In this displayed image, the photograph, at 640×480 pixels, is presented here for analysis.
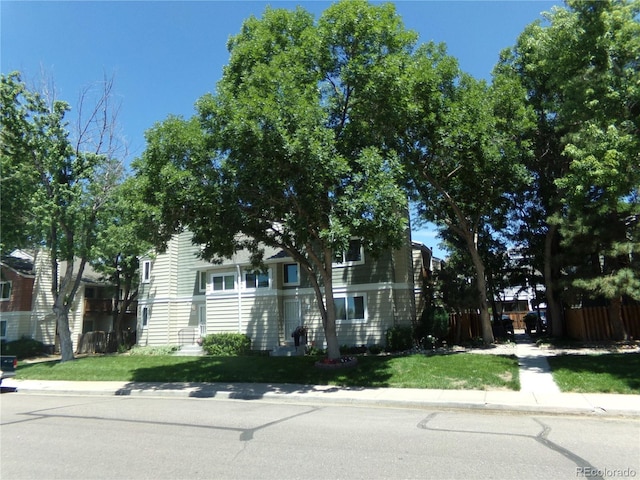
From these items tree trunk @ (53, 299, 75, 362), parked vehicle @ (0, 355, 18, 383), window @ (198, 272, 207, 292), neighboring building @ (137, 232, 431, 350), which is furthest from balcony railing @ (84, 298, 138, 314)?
parked vehicle @ (0, 355, 18, 383)

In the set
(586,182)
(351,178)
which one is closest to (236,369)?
(351,178)

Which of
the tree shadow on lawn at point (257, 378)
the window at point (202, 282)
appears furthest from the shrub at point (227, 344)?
the tree shadow on lawn at point (257, 378)

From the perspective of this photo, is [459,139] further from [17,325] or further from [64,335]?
[17,325]

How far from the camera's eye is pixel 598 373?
1247cm

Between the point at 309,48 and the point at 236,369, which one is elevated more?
the point at 309,48

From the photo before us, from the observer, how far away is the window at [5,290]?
3591cm

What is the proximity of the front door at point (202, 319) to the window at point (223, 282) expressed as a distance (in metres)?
1.80

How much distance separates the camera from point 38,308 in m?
35.0

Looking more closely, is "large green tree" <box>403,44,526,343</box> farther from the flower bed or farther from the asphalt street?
the asphalt street

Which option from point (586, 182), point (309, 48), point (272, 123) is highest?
point (309, 48)

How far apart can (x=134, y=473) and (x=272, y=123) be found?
854 cm

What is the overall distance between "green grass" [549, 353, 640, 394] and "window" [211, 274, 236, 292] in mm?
16073

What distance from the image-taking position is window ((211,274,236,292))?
1010 inches

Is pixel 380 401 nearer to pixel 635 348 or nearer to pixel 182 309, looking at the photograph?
pixel 635 348
